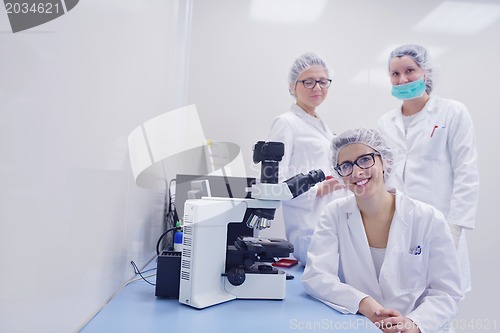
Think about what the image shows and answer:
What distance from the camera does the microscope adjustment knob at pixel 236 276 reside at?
40.3 inches

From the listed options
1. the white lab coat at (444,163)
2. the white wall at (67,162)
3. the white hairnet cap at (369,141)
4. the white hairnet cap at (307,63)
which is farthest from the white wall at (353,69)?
the white wall at (67,162)

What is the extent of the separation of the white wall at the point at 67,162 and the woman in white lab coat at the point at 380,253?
69 centimetres

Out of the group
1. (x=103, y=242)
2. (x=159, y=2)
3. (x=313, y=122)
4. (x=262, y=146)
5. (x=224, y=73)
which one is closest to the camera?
(x=103, y=242)

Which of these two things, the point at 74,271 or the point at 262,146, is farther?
the point at 262,146

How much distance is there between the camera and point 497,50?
267 centimetres

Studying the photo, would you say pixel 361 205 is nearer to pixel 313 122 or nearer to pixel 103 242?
pixel 313 122

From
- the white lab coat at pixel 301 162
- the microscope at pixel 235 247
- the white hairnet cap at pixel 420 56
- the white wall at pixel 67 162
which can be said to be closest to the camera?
the white wall at pixel 67 162

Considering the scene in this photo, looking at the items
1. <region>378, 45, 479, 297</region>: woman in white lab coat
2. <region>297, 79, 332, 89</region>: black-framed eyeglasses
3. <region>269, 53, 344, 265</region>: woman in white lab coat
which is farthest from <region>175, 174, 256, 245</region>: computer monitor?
<region>378, 45, 479, 297</region>: woman in white lab coat

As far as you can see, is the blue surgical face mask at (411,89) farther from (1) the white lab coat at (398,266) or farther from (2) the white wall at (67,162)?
(2) the white wall at (67,162)

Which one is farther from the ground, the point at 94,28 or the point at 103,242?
the point at 94,28

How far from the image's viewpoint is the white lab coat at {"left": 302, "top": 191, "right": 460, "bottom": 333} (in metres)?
1.17

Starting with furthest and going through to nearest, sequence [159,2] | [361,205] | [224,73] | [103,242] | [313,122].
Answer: [224,73], [313,122], [159,2], [361,205], [103,242]

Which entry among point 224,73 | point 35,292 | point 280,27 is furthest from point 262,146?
point 280,27

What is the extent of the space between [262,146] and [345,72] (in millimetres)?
1904
